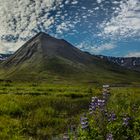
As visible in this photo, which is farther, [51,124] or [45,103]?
[45,103]

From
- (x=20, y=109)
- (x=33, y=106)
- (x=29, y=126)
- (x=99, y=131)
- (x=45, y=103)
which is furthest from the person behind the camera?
(x=45, y=103)

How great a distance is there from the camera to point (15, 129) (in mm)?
18984

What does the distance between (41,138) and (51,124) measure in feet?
14.3

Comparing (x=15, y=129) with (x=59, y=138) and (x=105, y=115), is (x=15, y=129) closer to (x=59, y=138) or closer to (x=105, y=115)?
(x=59, y=138)

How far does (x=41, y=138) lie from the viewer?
58.4 ft

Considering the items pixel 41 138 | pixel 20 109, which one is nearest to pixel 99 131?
pixel 41 138

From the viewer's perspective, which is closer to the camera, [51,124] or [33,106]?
[51,124]

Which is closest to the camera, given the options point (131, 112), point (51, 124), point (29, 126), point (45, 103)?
point (131, 112)

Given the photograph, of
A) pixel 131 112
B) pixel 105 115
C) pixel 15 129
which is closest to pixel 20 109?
pixel 15 129

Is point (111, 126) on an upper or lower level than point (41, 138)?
upper

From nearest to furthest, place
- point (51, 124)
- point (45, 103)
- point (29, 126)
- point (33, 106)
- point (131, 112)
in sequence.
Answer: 1. point (131, 112)
2. point (29, 126)
3. point (51, 124)
4. point (33, 106)
5. point (45, 103)

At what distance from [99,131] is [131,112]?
4103mm

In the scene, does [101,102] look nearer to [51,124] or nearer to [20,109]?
[51,124]

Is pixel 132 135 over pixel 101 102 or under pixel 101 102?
under
